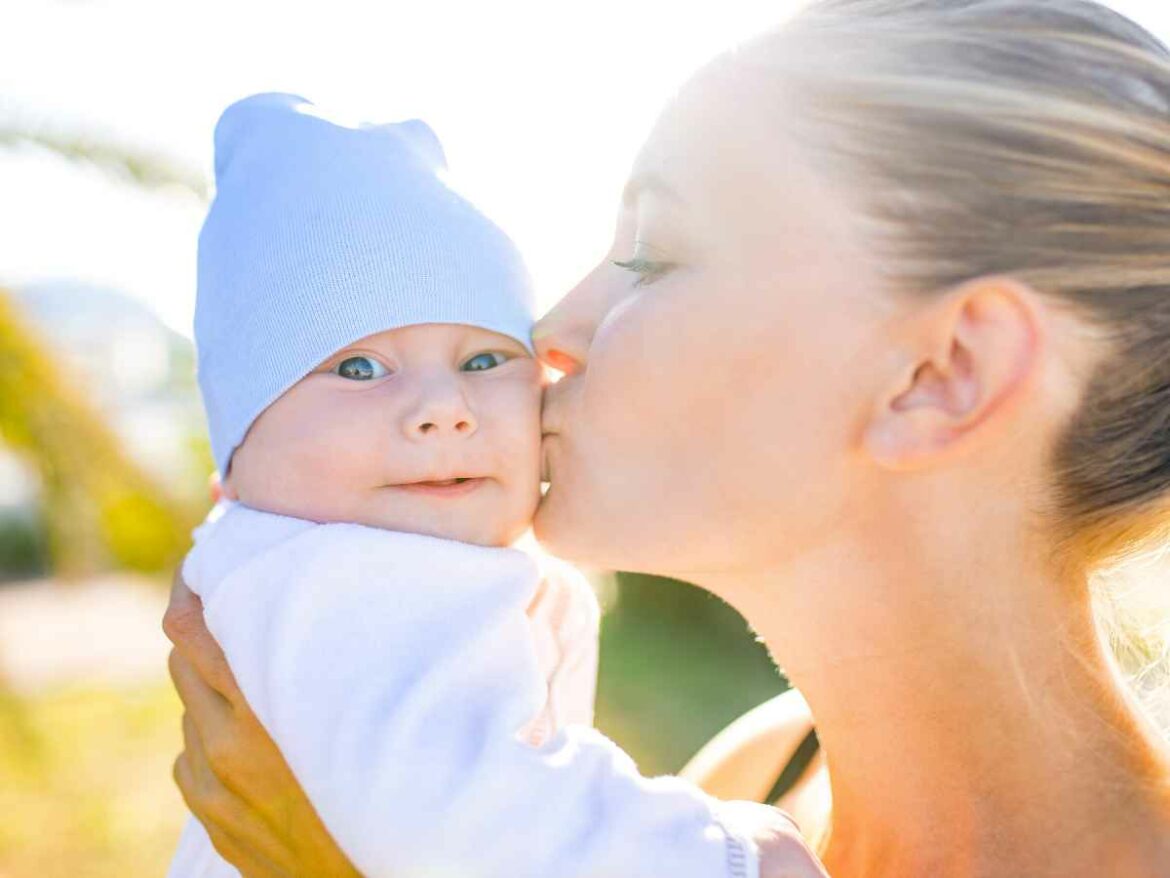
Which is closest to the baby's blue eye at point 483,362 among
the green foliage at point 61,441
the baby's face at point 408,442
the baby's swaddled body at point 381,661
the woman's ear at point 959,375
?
the baby's face at point 408,442

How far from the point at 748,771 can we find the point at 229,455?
1237mm

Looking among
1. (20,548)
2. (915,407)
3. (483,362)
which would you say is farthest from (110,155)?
(20,548)

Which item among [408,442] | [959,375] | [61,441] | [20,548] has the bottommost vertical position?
[20,548]

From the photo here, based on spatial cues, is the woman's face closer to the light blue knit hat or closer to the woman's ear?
the woman's ear

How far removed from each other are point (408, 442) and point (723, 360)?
544 mm

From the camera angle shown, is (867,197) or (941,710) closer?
(867,197)

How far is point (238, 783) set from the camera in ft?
7.22

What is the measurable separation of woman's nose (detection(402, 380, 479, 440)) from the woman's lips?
9cm

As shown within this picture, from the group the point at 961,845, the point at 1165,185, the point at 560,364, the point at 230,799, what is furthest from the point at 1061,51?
the point at 230,799

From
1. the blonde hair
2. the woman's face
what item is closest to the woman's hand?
the woman's face

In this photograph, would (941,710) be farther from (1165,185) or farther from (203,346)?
(203,346)

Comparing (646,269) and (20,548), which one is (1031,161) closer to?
(646,269)

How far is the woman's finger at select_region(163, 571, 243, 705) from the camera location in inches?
88.1

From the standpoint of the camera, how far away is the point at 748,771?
105 inches
